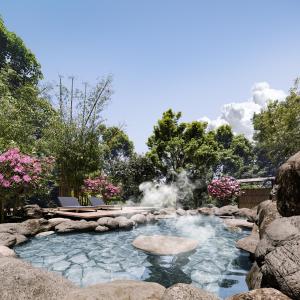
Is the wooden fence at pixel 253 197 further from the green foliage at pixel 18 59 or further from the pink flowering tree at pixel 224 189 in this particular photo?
the green foliage at pixel 18 59

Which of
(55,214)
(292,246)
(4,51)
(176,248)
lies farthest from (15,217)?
(4,51)

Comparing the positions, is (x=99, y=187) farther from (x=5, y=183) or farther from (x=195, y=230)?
(x=5, y=183)

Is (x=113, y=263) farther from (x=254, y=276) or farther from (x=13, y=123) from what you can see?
(x=13, y=123)

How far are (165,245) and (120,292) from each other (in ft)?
10.5

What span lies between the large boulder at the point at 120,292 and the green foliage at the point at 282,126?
22.1m

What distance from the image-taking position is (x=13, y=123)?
1423 cm

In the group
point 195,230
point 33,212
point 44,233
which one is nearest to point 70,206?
point 33,212

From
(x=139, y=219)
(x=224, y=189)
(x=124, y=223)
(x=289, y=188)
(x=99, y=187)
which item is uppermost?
(x=289, y=188)

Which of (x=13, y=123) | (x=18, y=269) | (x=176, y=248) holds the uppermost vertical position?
(x=13, y=123)

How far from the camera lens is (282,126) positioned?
24156 mm

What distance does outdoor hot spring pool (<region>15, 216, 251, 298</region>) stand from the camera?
5969 mm

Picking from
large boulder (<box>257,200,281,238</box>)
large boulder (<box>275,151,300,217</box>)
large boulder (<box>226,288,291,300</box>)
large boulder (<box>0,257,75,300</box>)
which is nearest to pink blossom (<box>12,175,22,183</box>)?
large boulder (<box>0,257,75,300</box>)

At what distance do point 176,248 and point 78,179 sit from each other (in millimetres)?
12607

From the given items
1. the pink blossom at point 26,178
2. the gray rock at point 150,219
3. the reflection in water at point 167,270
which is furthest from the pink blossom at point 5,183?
the gray rock at point 150,219
